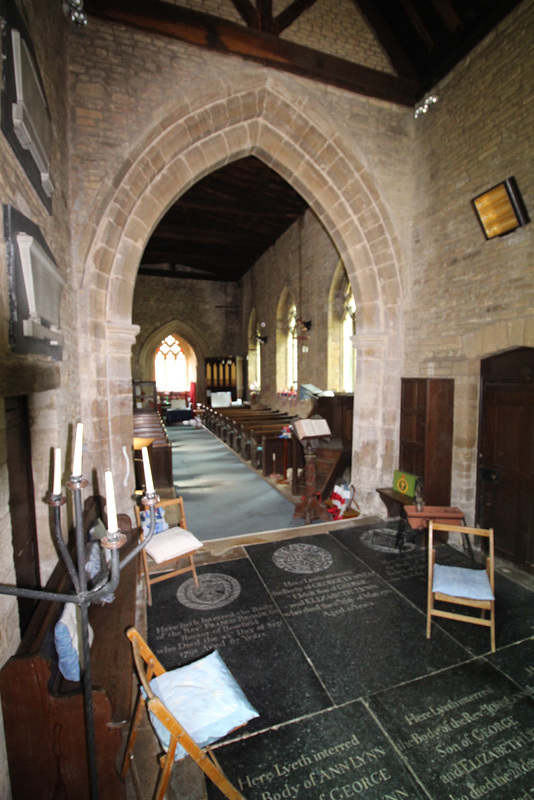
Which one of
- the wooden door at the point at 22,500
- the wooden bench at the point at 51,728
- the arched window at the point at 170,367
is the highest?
the arched window at the point at 170,367

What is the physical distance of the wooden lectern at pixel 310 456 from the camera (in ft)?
15.8

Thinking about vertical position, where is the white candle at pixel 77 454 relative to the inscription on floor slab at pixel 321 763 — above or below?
above

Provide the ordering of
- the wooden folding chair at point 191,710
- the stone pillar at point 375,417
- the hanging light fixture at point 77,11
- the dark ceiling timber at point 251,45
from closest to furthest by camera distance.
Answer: the wooden folding chair at point 191,710
the hanging light fixture at point 77,11
the dark ceiling timber at point 251,45
the stone pillar at point 375,417

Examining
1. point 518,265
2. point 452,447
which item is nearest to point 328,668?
point 452,447

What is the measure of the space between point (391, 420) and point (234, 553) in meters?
2.77

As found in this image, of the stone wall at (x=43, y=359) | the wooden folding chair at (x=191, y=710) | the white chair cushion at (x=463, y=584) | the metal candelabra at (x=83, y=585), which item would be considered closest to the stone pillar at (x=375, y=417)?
the white chair cushion at (x=463, y=584)

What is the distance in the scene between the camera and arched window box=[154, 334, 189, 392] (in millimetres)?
18438

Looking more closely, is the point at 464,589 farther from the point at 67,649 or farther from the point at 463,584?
the point at 67,649

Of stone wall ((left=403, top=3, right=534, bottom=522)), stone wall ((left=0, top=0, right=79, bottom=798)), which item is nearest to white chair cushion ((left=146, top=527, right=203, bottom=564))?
stone wall ((left=0, top=0, right=79, bottom=798))

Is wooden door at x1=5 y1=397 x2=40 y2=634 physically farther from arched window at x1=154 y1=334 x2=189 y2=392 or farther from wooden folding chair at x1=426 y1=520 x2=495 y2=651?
arched window at x1=154 y1=334 x2=189 y2=392

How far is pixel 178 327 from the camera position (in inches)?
631

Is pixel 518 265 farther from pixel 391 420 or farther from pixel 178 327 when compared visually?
pixel 178 327

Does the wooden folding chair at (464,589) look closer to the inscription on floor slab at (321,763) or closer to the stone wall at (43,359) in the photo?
the inscription on floor slab at (321,763)

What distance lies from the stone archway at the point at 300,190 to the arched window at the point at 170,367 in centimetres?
1410
